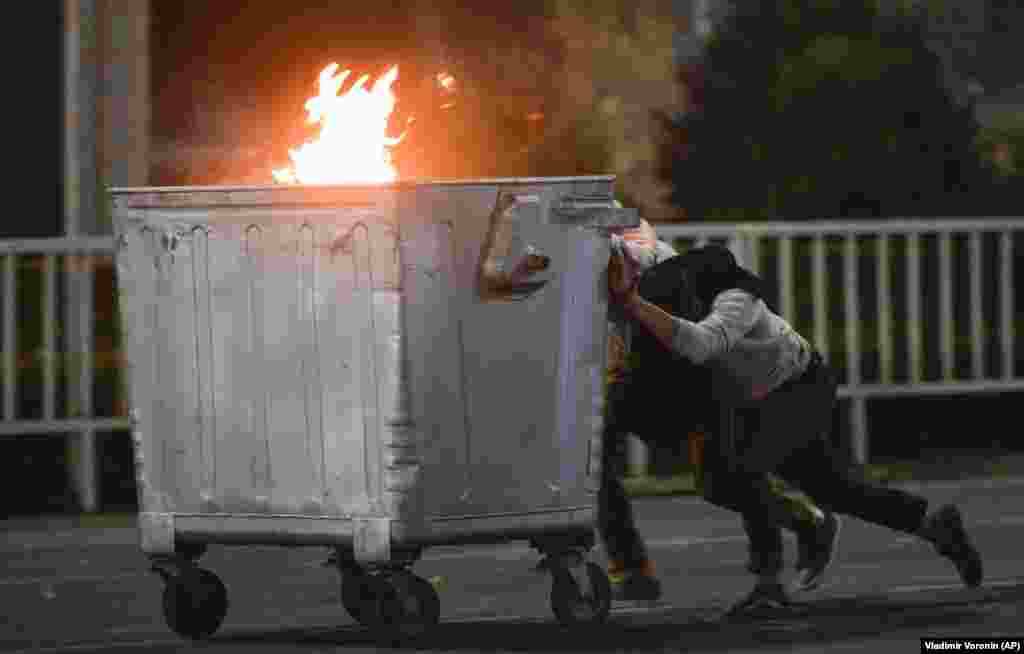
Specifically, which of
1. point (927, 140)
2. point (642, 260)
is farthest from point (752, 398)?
point (927, 140)

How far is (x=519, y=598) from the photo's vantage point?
9.39 meters

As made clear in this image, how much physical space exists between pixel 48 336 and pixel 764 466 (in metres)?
5.03

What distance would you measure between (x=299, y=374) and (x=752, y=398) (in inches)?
58.3

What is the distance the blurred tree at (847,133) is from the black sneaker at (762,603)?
919 centimetres

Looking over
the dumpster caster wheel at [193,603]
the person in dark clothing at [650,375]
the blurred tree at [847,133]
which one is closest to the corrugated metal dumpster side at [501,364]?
the person in dark clothing at [650,375]

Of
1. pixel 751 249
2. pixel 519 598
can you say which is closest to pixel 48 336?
pixel 751 249

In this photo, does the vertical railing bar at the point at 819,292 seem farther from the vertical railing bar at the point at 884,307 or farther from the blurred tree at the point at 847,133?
the blurred tree at the point at 847,133

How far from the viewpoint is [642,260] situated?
859 centimetres

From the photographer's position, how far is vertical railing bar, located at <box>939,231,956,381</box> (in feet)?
47.0

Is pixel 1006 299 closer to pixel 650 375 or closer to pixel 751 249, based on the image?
pixel 751 249

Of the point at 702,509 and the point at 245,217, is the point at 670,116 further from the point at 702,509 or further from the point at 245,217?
the point at 245,217

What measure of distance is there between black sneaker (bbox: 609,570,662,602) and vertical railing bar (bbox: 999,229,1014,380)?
5958 millimetres

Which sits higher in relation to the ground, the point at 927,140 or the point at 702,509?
the point at 927,140

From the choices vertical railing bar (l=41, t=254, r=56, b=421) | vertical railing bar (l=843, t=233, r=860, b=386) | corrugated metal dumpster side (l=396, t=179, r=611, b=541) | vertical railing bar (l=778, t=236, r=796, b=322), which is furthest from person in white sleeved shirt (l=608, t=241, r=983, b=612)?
vertical railing bar (l=843, t=233, r=860, b=386)
